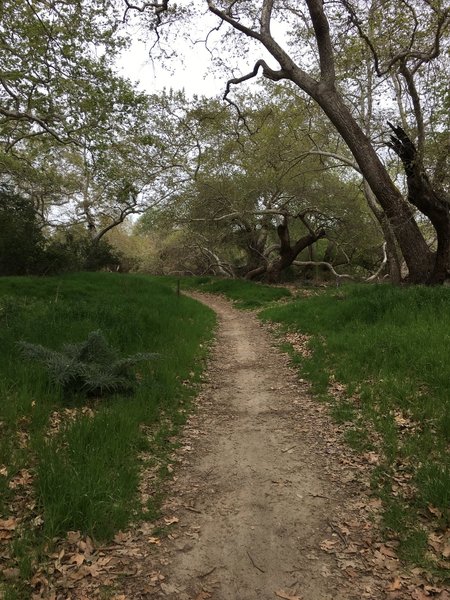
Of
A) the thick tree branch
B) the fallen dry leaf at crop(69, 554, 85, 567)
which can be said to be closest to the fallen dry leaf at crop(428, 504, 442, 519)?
the fallen dry leaf at crop(69, 554, 85, 567)

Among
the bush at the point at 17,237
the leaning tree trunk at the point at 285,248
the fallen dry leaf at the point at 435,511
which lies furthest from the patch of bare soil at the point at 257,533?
the leaning tree trunk at the point at 285,248

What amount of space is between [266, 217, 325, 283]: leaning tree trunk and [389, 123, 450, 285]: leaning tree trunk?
10.4 m

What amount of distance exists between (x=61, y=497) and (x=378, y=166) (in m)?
10.6

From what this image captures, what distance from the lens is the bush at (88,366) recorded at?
18.2 ft

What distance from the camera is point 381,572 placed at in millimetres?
3002

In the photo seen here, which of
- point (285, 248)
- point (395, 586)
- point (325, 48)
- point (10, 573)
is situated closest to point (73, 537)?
point (10, 573)

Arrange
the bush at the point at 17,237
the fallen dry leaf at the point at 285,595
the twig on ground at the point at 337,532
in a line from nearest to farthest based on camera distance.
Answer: the fallen dry leaf at the point at 285,595 → the twig on ground at the point at 337,532 → the bush at the point at 17,237

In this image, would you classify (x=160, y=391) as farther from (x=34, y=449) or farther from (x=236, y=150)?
(x=236, y=150)

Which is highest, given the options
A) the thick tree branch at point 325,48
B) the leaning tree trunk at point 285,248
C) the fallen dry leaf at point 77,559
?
the thick tree branch at point 325,48

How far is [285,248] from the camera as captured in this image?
72.9 ft

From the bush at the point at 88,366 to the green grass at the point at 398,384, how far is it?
10.1 ft

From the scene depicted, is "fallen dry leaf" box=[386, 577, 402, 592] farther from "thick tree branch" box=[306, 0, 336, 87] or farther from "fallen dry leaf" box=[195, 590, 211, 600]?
"thick tree branch" box=[306, 0, 336, 87]

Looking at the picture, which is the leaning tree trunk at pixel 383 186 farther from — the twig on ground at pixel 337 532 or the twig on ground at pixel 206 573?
the twig on ground at pixel 206 573

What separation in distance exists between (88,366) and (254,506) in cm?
316
